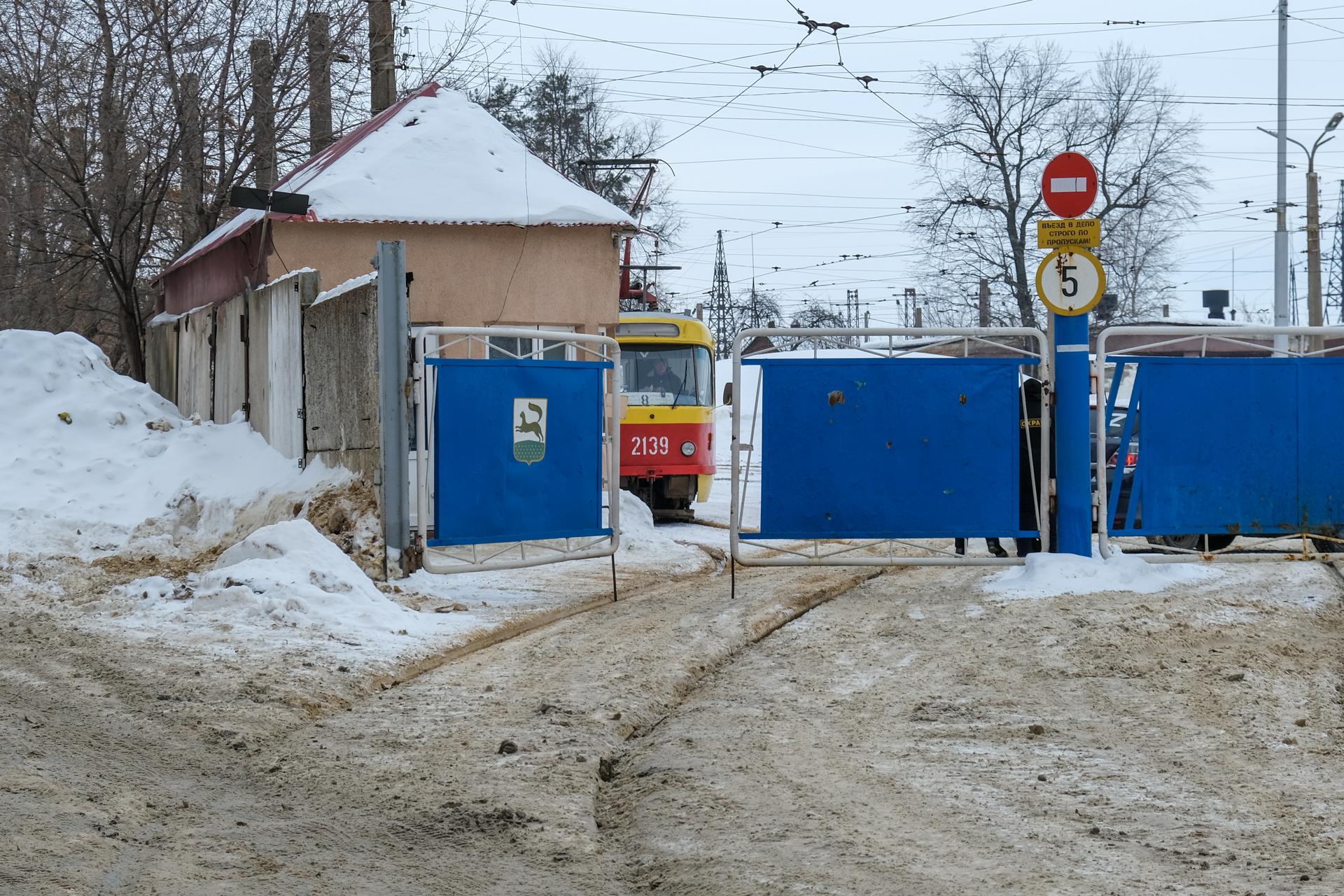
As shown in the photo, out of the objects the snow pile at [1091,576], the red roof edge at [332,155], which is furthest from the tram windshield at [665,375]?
the snow pile at [1091,576]

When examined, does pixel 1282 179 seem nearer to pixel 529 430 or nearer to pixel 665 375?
pixel 665 375

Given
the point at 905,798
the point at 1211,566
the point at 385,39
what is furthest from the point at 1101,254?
the point at 905,798

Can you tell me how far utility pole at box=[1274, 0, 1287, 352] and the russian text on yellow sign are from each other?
23.4 metres

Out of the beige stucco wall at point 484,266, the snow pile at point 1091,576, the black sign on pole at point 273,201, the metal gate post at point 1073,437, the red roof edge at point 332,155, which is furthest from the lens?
the red roof edge at point 332,155

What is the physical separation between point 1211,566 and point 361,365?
22.5ft

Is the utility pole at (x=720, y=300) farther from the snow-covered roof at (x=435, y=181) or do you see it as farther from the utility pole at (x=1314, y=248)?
the snow-covered roof at (x=435, y=181)

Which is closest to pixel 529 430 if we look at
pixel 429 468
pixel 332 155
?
pixel 429 468

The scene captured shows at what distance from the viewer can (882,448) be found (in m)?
10.7

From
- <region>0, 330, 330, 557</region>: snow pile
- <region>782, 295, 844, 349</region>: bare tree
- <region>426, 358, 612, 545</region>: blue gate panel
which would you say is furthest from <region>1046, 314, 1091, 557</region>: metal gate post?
<region>782, 295, 844, 349</region>: bare tree

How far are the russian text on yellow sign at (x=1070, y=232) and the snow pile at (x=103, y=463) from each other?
6.34m

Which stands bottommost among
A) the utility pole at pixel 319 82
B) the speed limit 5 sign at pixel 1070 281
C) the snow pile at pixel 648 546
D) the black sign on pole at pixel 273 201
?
the snow pile at pixel 648 546

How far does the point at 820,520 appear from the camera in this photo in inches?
422

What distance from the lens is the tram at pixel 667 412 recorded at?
61.2ft

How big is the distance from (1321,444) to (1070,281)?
2.40m
